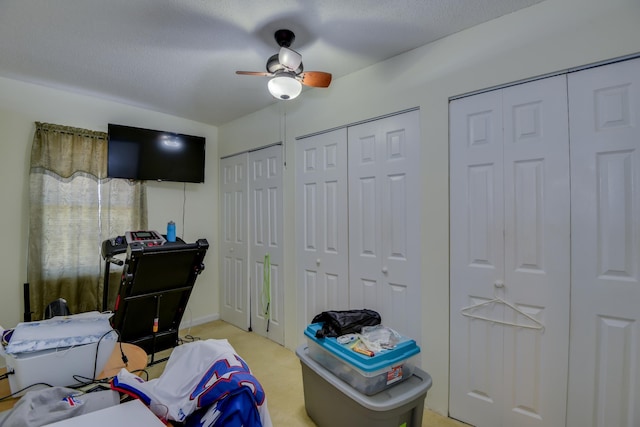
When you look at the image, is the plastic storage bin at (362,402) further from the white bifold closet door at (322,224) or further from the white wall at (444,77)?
the white bifold closet door at (322,224)

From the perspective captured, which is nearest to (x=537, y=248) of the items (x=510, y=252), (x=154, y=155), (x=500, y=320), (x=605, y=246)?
(x=510, y=252)

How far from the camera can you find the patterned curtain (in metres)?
2.69

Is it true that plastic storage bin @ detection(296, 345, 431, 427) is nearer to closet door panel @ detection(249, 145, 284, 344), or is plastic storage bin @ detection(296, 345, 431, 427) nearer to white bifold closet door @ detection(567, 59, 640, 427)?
white bifold closet door @ detection(567, 59, 640, 427)

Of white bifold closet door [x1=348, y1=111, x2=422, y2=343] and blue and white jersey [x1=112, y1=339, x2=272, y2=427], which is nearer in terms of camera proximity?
blue and white jersey [x1=112, y1=339, x2=272, y2=427]

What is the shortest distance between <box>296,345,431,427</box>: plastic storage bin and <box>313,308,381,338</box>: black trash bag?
21 centimetres

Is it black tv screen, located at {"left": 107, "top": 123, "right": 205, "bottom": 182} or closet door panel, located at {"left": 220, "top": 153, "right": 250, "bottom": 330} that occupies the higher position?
black tv screen, located at {"left": 107, "top": 123, "right": 205, "bottom": 182}

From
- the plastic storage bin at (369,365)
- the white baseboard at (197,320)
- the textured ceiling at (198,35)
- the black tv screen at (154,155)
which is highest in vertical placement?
the textured ceiling at (198,35)

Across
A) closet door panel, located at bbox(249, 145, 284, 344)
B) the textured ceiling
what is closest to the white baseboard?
closet door panel, located at bbox(249, 145, 284, 344)

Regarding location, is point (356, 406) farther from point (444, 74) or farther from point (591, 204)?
point (444, 74)

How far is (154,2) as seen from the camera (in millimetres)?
1697

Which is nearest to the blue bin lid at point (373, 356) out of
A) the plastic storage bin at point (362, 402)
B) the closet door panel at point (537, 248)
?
the plastic storage bin at point (362, 402)

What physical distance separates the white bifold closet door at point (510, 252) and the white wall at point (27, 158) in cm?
315

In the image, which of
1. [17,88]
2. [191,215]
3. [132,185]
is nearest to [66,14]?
[17,88]

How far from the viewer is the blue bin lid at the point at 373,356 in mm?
1594
